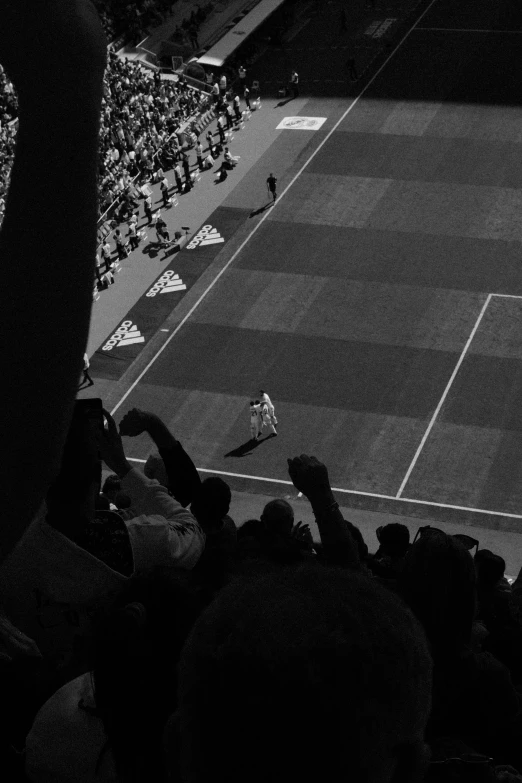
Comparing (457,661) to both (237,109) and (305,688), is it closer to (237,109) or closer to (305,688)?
(305,688)

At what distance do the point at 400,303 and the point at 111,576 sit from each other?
109ft

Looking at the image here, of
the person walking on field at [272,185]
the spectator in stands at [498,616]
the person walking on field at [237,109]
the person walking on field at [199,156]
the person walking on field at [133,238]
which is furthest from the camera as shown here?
the person walking on field at [237,109]

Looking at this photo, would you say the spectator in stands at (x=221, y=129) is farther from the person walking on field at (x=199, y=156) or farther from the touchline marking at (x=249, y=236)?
the touchline marking at (x=249, y=236)

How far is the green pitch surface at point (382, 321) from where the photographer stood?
32500 millimetres

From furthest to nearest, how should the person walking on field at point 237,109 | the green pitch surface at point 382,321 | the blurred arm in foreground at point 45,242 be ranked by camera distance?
the person walking on field at point 237,109 → the green pitch surface at point 382,321 → the blurred arm in foreground at point 45,242

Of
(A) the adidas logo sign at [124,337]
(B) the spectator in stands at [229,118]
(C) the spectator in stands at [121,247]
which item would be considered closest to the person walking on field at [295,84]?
(B) the spectator in stands at [229,118]

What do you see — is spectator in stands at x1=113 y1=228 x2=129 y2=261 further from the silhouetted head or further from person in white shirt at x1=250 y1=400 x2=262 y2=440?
the silhouetted head

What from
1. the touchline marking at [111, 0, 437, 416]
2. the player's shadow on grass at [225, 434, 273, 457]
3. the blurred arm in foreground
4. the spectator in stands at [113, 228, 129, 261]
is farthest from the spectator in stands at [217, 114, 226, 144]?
the blurred arm in foreground

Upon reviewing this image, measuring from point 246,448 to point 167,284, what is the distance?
469 inches

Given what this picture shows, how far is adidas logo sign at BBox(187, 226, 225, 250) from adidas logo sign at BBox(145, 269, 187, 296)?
7.41 ft

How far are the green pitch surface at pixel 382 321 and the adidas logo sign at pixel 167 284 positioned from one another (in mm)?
1550

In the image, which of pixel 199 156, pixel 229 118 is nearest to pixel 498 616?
pixel 199 156

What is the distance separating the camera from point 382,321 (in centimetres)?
3869

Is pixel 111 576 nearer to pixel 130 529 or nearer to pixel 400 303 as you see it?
pixel 130 529
